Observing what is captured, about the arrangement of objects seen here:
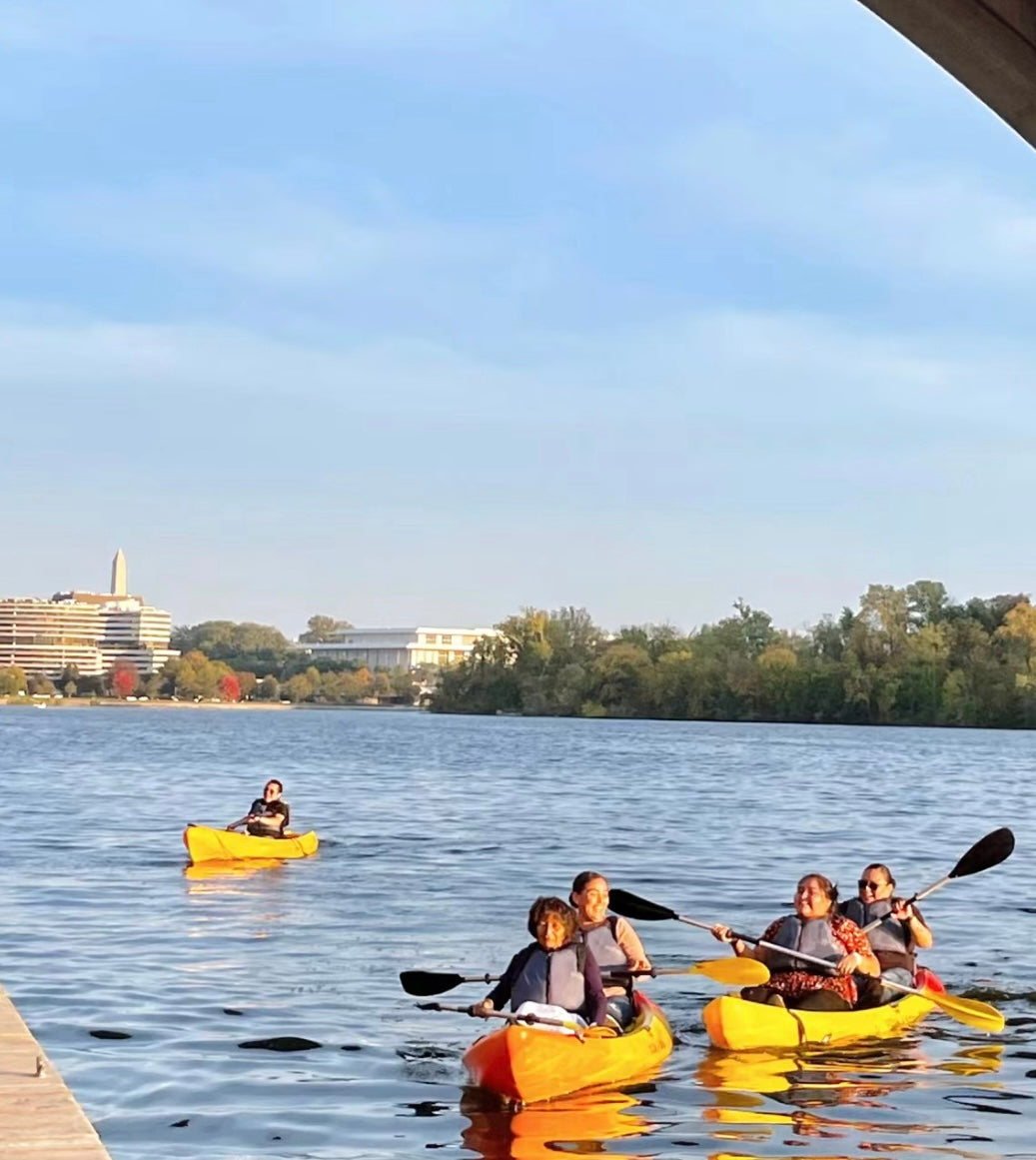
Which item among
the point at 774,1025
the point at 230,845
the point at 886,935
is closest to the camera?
the point at 774,1025

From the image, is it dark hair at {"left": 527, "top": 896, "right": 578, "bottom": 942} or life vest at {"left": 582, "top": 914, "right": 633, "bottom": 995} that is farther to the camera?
life vest at {"left": 582, "top": 914, "right": 633, "bottom": 995}

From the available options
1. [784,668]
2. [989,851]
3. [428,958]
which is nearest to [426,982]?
[428,958]

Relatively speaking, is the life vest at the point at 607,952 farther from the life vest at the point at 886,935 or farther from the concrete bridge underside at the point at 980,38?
the concrete bridge underside at the point at 980,38

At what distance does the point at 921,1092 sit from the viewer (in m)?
11.2

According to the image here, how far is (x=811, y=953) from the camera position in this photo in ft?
40.1

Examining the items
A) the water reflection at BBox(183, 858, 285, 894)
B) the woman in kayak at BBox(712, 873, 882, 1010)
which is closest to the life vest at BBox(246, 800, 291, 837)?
the water reflection at BBox(183, 858, 285, 894)

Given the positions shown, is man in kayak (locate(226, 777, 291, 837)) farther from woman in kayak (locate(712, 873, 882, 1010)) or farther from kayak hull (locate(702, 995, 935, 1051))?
kayak hull (locate(702, 995, 935, 1051))

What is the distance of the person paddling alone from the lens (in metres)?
13.5

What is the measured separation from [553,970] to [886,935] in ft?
13.2

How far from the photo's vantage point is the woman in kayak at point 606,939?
11672mm

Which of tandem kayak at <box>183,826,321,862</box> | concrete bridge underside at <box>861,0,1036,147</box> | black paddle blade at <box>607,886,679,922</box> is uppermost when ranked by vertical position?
concrete bridge underside at <box>861,0,1036,147</box>

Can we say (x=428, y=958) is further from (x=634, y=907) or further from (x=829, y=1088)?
(x=829, y=1088)

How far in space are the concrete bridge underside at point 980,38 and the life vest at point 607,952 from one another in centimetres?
720

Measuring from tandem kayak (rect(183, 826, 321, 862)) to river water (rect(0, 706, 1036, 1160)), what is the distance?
1.71ft
